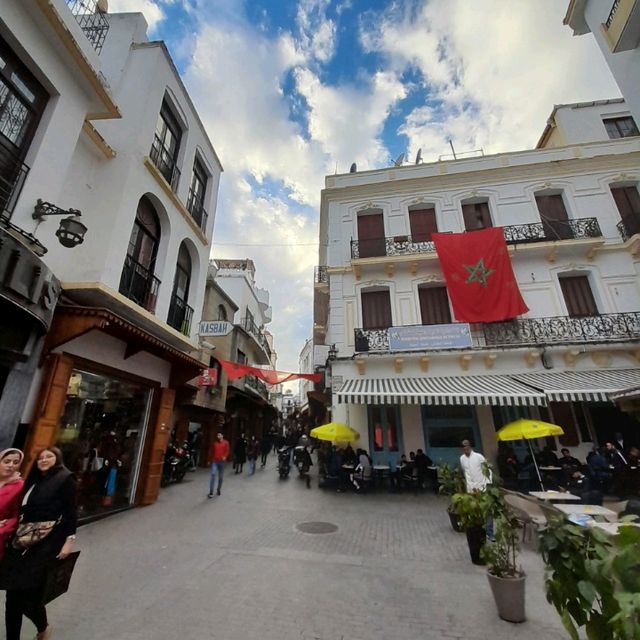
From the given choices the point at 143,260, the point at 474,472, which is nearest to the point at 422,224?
the point at 474,472

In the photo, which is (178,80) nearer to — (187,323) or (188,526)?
(187,323)

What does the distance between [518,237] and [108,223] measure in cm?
1502

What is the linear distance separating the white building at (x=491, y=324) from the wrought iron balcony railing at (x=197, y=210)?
568cm

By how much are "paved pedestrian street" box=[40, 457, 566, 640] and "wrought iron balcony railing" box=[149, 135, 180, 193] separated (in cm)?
905

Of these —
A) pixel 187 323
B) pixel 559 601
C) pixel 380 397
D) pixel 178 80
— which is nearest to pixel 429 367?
pixel 380 397

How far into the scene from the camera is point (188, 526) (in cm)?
691

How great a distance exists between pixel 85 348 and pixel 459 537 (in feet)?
28.2

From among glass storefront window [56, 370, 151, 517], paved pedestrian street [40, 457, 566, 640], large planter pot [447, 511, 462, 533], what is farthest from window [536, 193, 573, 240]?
glass storefront window [56, 370, 151, 517]

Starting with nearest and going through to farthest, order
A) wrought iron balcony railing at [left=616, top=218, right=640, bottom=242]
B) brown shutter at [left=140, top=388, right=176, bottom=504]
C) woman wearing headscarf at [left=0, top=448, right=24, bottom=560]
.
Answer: woman wearing headscarf at [left=0, top=448, right=24, bottom=560], brown shutter at [left=140, top=388, right=176, bottom=504], wrought iron balcony railing at [left=616, top=218, right=640, bottom=242]

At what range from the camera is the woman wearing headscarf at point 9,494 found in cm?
284

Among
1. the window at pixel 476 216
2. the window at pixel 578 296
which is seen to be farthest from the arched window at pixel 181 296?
the window at pixel 578 296

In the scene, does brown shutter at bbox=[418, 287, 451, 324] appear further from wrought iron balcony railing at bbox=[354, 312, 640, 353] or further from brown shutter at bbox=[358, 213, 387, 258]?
brown shutter at bbox=[358, 213, 387, 258]

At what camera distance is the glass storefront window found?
7.23 meters

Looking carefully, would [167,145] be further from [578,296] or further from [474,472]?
[578,296]
